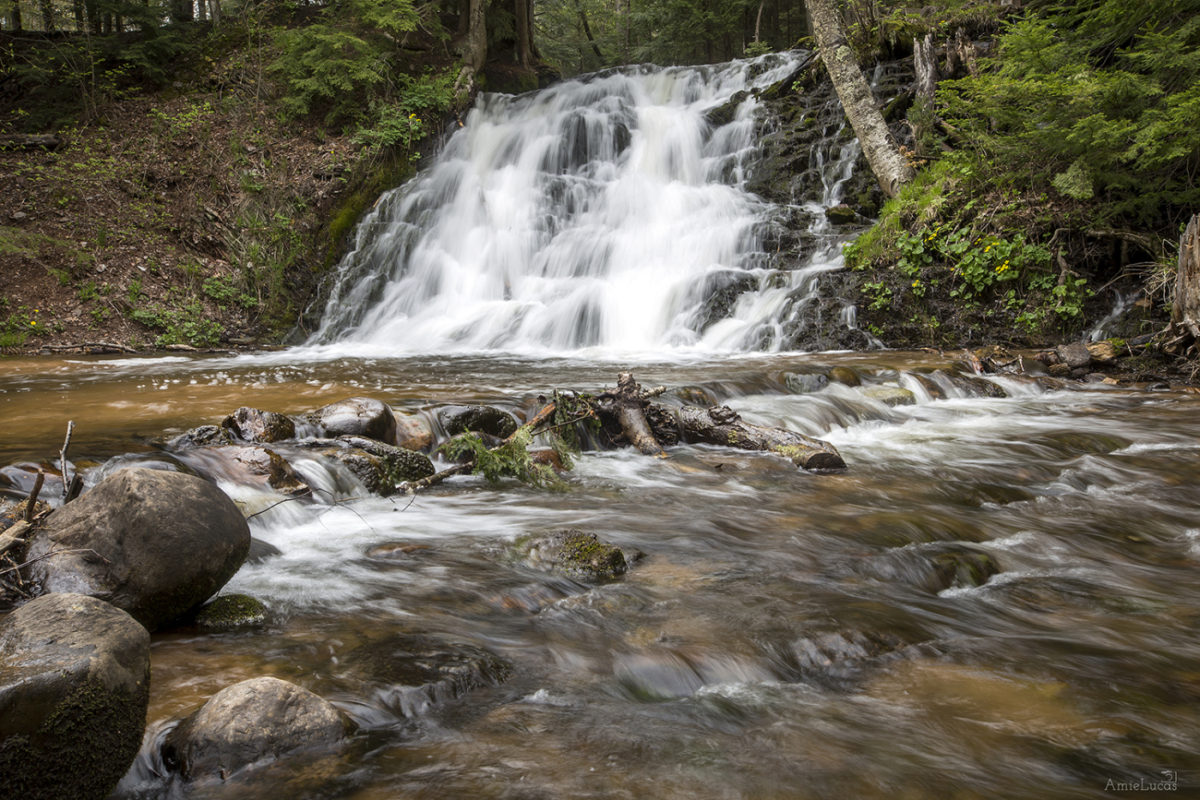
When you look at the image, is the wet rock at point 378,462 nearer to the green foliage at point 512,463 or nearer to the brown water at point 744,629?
the brown water at point 744,629

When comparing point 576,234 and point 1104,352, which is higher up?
point 576,234

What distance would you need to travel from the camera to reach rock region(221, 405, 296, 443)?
5715mm

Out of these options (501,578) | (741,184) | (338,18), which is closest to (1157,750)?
(501,578)

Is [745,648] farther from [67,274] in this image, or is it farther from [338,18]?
[338,18]

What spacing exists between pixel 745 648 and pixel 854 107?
11.4 metres

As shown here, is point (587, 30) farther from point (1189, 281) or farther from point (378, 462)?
point (378, 462)

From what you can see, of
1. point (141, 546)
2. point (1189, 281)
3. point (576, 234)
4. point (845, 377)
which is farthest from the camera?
point (576, 234)

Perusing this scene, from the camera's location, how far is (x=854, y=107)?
1218 centimetres

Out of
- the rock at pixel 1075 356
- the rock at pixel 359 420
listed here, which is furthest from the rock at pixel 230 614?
the rock at pixel 1075 356

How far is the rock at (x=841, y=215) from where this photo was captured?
13.3 meters

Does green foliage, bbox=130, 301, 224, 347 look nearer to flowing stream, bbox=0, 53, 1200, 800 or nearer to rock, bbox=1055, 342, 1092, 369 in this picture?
flowing stream, bbox=0, 53, 1200, 800

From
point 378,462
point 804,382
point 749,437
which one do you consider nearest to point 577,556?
point 378,462

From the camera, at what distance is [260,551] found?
4.08 metres

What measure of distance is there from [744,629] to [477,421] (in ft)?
12.0
